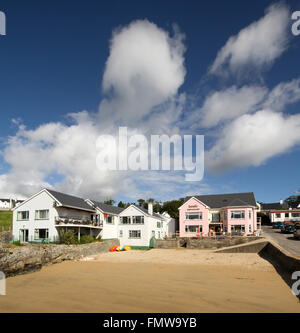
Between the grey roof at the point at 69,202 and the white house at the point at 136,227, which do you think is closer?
the grey roof at the point at 69,202

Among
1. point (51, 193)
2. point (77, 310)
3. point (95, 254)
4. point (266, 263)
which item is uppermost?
point (51, 193)

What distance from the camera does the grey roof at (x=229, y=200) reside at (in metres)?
47.2

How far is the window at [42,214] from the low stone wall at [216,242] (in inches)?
798

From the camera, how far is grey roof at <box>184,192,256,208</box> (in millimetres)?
47219

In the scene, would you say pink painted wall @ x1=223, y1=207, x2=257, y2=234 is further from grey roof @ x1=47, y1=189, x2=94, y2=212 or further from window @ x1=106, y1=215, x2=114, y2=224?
grey roof @ x1=47, y1=189, x2=94, y2=212

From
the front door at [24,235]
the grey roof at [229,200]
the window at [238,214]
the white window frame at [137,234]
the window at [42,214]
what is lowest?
the white window frame at [137,234]

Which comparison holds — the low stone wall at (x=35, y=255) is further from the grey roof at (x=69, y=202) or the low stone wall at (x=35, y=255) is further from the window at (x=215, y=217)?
the window at (x=215, y=217)

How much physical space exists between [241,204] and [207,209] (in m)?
6.12

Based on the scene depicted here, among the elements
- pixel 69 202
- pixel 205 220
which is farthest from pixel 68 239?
pixel 205 220

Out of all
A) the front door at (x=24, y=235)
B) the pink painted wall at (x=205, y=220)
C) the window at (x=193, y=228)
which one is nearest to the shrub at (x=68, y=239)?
the front door at (x=24, y=235)

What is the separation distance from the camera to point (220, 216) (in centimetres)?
4912
